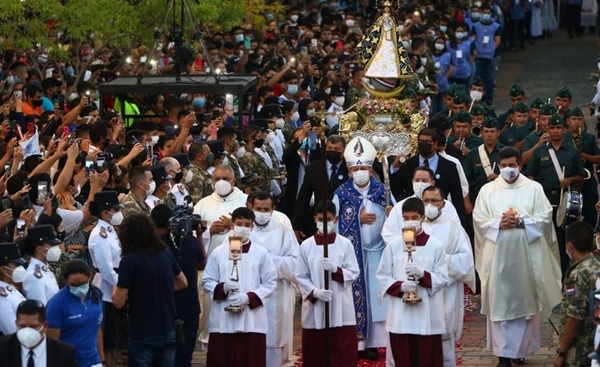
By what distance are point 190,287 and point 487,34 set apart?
69.2ft

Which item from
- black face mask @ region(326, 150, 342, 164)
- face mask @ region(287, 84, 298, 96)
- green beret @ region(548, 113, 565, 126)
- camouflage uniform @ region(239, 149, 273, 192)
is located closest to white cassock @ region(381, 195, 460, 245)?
black face mask @ region(326, 150, 342, 164)

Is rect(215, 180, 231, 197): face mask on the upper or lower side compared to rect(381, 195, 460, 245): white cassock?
upper

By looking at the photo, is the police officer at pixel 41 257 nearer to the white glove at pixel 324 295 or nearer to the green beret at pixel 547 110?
the white glove at pixel 324 295

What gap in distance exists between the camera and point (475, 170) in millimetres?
21281

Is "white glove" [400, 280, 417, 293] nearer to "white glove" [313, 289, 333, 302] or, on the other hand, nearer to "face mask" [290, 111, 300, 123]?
"white glove" [313, 289, 333, 302]

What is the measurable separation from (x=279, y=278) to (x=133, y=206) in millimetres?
A: 1524

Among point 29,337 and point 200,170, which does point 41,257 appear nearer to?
point 29,337

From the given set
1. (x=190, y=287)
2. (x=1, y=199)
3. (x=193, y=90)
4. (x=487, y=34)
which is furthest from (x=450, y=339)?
(x=487, y=34)

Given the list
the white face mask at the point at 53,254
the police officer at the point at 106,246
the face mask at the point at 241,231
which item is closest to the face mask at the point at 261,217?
the face mask at the point at 241,231

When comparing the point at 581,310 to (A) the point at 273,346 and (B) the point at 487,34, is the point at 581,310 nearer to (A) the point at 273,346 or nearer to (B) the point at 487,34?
(A) the point at 273,346

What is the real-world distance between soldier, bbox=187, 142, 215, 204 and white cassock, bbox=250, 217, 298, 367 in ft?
6.70

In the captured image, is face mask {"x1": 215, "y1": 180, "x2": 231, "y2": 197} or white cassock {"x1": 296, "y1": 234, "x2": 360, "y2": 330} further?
face mask {"x1": 215, "y1": 180, "x2": 231, "y2": 197}

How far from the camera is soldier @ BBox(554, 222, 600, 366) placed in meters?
14.8

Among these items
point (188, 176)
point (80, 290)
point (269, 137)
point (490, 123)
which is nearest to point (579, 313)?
point (80, 290)
